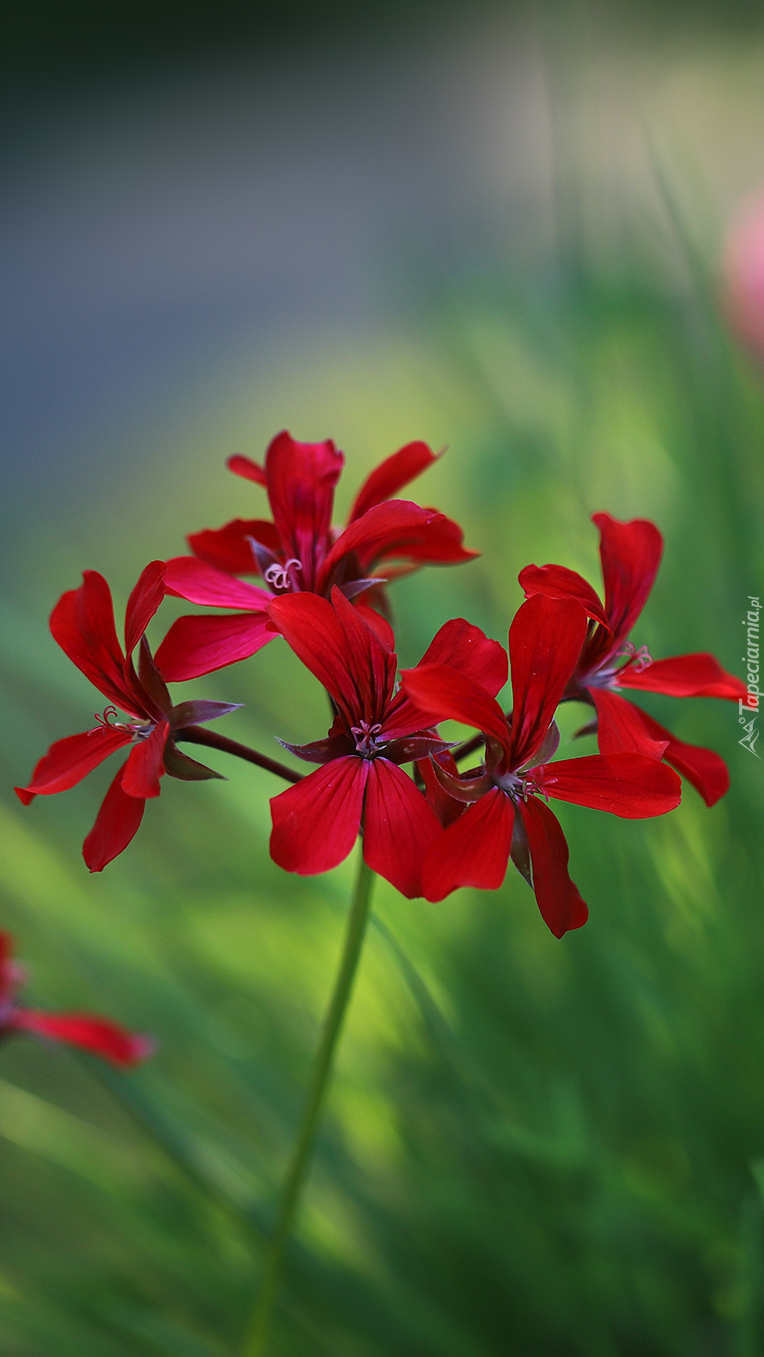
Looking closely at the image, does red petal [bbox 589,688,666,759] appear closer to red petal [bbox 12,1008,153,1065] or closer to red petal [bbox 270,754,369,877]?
red petal [bbox 270,754,369,877]

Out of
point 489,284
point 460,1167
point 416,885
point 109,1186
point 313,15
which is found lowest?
point 460,1167

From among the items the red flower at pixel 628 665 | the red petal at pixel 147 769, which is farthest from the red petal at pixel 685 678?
the red petal at pixel 147 769

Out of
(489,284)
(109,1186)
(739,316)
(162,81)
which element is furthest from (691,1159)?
(162,81)

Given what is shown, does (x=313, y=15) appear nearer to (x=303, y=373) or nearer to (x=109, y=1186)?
(x=303, y=373)

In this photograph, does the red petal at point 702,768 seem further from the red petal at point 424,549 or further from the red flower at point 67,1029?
the red flower at point 67,1029

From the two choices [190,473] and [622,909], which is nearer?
[622,909]
